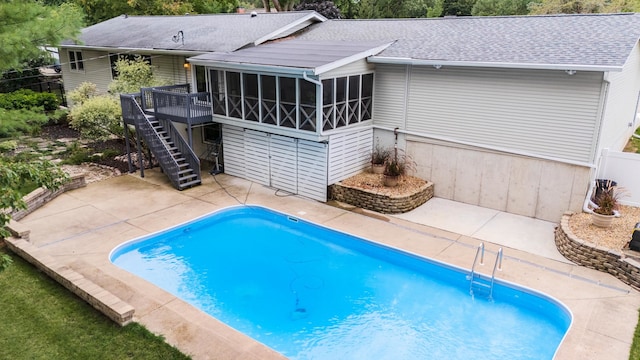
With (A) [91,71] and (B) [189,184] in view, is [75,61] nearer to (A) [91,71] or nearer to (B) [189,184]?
(A) [91,71]

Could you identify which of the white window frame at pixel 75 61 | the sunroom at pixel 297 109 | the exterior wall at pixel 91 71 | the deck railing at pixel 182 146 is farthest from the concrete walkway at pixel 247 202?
the white window frame at pixel 75 61

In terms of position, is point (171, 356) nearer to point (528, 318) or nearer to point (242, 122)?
point (528, 318)

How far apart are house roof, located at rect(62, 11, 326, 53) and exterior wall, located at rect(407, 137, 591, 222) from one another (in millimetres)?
7673

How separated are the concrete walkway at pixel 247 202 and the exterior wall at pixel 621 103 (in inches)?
137

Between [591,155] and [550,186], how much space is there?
1354 mm

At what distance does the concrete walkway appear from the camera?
845cm

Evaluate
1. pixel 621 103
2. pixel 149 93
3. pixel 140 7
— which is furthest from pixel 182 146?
pixel 140 7

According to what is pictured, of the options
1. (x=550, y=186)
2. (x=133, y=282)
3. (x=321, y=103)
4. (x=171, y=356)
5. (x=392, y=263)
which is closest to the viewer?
(x=171, y=356)

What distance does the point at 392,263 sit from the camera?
11977mm

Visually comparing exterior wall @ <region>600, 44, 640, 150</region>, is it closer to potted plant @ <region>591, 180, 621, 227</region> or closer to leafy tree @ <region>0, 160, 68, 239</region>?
potted plant @ <region>591, 180, 621, 227</region>

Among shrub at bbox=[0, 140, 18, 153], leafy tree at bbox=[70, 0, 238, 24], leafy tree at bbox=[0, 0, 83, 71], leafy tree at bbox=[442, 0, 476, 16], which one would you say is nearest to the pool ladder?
leafy tree at bbox=[0, 0, 83, 71]

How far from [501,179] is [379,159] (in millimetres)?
3990

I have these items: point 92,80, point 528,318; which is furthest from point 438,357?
point 92,80

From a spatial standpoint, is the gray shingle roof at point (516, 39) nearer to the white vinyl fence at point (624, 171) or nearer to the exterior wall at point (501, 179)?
the exterior wall at point (501, 179)
